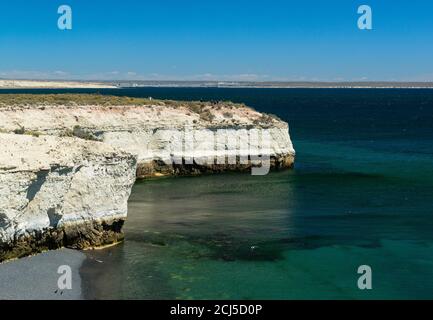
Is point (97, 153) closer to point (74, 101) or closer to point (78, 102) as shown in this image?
point (78, 102)

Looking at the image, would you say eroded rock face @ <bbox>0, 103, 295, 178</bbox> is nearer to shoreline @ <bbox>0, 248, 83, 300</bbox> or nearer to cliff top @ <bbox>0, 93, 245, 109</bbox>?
cliff top @ <bbox>0, 93, 245, 109</bbox>

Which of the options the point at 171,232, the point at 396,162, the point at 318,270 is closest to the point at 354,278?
the point at 318,270

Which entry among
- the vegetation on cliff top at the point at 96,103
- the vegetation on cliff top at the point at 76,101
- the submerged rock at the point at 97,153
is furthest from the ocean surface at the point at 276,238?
the vegetation on cliff top at the point at 76,101

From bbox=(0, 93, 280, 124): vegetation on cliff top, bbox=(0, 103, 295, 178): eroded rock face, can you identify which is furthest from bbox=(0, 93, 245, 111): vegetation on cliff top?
bbox=(0, 103, 295, 178): eroded rock face

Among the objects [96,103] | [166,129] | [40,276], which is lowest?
[40,276]

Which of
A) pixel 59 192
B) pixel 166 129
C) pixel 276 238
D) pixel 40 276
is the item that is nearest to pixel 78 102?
pixel 166 129

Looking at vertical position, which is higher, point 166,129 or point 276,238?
point 166,129

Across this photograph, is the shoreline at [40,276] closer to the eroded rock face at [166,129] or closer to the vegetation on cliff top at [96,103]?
the eroded rock face at [166,129]

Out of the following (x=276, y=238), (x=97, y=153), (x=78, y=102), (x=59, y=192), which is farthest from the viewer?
(x=78, y=102)
